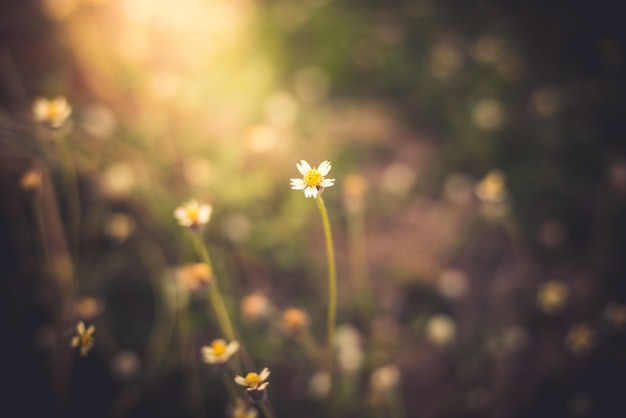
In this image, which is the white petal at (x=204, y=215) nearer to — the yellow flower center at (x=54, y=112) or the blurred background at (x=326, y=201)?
the blurred background at (x=326, y=201)

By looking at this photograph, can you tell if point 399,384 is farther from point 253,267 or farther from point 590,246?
point 590,246

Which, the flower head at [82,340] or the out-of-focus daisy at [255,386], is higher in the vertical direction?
the flower head at [82,340]

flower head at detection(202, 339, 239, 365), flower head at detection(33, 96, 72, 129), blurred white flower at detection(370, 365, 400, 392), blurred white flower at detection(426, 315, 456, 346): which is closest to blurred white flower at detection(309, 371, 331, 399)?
blurred white flower at detection(370, 365, 400, 392)

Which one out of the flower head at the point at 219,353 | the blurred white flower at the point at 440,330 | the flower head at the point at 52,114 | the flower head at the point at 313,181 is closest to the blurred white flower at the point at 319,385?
the blurred white flower at the point at 440,330

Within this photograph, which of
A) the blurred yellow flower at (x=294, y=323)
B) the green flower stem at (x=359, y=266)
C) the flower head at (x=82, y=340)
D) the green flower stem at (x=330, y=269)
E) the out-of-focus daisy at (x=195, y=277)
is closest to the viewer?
the green flower stem at (x=330, y=269)

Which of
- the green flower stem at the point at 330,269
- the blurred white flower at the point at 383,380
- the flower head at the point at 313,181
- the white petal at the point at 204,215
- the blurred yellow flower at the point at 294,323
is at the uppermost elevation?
the white petal at the point at 204,215

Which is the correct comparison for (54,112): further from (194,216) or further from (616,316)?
(616,316)

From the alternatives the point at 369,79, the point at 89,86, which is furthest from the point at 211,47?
the point at 369,79
